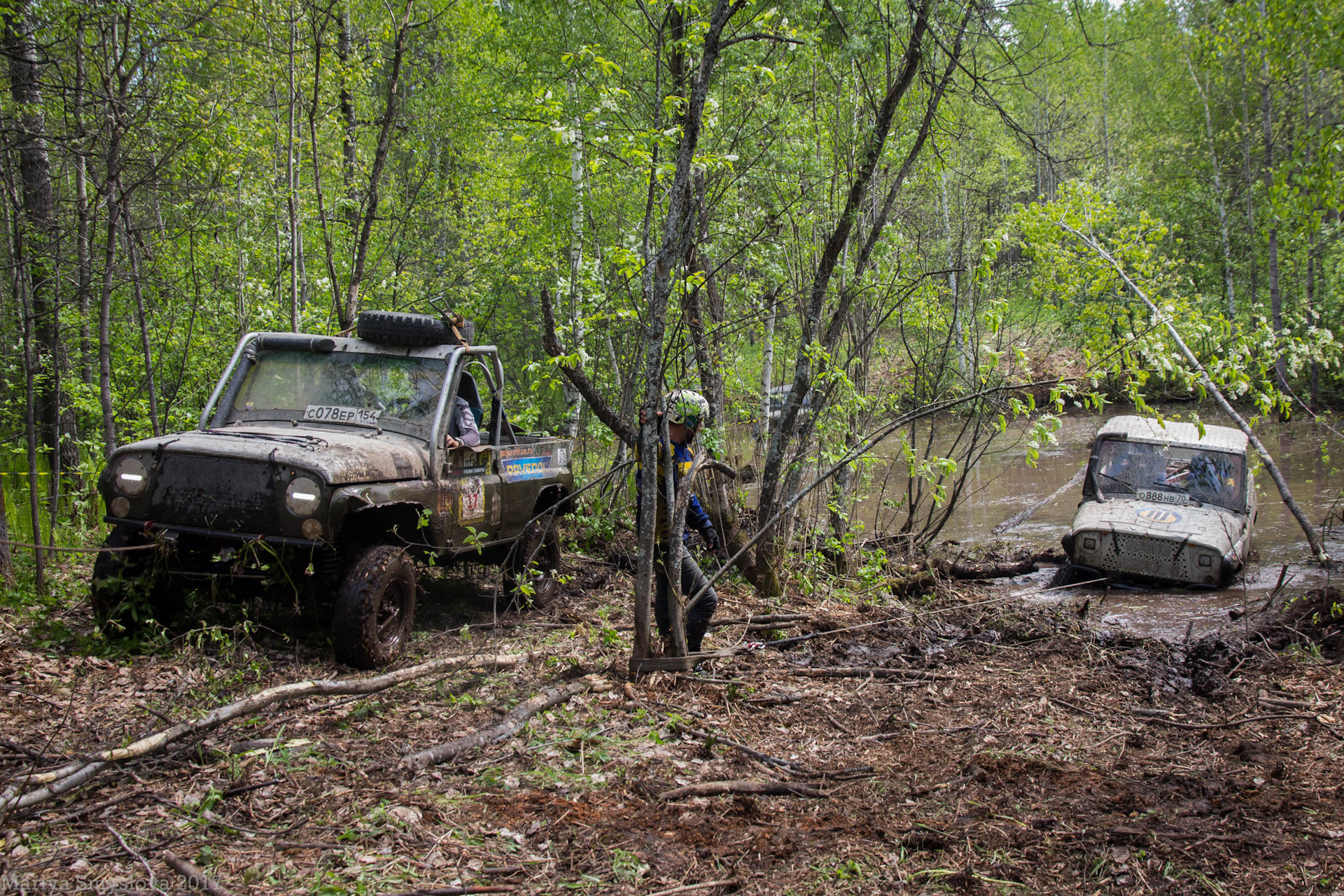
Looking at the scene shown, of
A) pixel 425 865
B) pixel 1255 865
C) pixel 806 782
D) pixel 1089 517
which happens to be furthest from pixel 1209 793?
pixel 1089 517

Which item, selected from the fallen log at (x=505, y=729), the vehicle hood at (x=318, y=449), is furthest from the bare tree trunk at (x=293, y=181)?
the fallen log at (x=505, y=729)

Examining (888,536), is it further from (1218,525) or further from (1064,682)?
(1064,682)

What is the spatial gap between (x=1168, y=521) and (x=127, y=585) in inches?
368

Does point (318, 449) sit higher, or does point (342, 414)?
point (342, 414)

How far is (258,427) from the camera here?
6023 millimetres

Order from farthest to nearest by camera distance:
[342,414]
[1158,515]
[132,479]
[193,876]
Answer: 1. [1158,515]
2. [342,414]
3. [132,479]
4. [193,876]

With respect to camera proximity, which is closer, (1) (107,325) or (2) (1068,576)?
(1) (107,325)

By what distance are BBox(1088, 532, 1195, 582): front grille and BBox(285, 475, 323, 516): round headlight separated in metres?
7.66

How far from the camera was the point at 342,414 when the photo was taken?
20.7 feet

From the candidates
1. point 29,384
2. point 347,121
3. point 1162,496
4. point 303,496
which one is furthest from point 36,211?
point 1162,496

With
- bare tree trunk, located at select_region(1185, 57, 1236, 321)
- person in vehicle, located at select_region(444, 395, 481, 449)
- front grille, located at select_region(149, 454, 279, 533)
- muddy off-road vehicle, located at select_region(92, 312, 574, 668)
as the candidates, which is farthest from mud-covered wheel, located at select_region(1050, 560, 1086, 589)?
bare tree trunk, located at select_region(1185, 57, 1236, 321)

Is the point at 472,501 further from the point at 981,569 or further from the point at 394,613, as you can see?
the point at 981,569

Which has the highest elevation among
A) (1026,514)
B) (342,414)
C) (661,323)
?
(661,323)

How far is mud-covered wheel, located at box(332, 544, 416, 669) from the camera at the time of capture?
5055 mm
